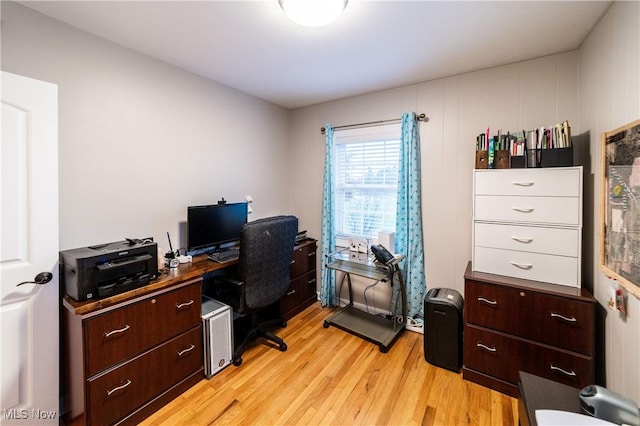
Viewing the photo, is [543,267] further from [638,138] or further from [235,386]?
[235,386]

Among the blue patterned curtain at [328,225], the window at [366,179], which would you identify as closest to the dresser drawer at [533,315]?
the window at [366,179]

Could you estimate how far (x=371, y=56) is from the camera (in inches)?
84.4

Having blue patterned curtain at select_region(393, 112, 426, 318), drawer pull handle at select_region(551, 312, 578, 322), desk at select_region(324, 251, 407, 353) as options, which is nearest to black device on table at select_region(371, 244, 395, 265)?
desk at select_region(324, 251, 407, 353)

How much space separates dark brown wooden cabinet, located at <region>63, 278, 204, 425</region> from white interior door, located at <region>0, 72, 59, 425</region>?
4.3 inches

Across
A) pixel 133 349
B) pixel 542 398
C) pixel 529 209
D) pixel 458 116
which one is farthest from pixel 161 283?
pixel 458 116

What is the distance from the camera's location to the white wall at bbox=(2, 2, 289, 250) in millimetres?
1696

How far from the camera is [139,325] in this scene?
1.68 m

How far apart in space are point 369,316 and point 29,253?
2.70m

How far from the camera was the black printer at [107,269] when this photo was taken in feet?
4.93

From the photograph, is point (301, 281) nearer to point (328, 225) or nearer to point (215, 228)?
point (328, 225)

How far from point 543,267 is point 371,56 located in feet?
6.39

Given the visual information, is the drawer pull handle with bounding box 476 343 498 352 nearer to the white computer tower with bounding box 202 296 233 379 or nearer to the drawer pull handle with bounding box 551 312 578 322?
the drawer pull handle with bounding box 551 312 578 322

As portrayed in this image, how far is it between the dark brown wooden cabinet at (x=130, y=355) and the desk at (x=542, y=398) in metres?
1.94

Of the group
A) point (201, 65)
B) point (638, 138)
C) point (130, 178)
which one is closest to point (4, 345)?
point (130, 178)
